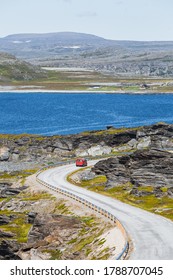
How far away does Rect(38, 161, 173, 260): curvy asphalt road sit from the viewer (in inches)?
2140

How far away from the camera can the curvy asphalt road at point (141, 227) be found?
54.3 meters

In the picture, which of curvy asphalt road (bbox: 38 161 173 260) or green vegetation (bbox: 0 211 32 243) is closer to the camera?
curvy asphalt road (bbox: 38 161 173 260)

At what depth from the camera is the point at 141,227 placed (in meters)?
65.6

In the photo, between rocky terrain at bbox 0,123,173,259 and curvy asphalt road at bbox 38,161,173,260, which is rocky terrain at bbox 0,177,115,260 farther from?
curvy asphalt road at bbox 38,161,173,260

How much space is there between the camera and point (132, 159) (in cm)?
10300

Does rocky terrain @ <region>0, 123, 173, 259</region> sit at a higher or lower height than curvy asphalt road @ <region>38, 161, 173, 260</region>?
lower

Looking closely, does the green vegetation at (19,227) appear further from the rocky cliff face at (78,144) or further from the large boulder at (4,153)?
the large boulder at (4,153)

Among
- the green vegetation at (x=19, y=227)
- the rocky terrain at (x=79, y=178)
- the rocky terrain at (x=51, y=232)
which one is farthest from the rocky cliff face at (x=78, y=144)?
the green vegetation at (x=19, y=227)

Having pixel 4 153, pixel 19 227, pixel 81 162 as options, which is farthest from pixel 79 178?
pixel 4 153

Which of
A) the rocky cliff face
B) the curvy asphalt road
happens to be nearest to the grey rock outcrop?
the curvy asphalt road

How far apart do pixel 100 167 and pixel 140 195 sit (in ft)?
71.8

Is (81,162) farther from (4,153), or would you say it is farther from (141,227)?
(141,227)

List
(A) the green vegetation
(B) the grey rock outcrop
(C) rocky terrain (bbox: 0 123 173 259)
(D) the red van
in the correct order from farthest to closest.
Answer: (D) the red van
(B) the grey rock outcrop
(A) the green vegetation
(C) rocky terrain (bbox: 0 123 173 259)
